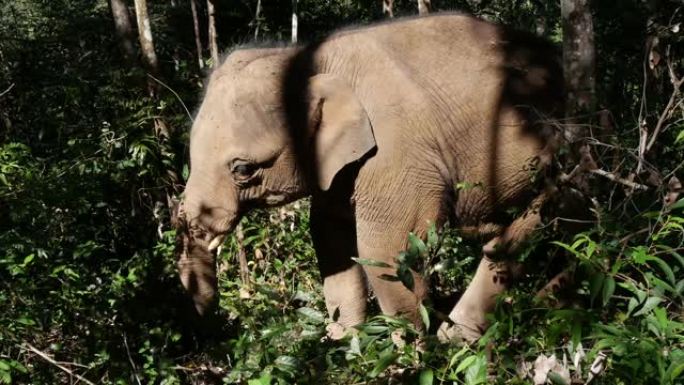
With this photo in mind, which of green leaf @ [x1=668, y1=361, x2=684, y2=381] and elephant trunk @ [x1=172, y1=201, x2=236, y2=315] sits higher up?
green leaf @ [x1=668, y1=361, x2=684, y2=381]

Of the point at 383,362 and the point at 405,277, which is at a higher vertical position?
the point at 405,277

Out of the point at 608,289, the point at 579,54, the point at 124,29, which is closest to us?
the point at 608,289

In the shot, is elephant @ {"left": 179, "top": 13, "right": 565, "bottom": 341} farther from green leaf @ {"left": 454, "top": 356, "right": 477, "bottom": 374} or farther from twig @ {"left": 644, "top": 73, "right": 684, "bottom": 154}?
green leaf @ {"left": 454, "top": 356, "right": 477, "bottom": 374}

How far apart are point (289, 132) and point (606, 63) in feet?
7.69

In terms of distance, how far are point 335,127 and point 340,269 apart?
1343mm

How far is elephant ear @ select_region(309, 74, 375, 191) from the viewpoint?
182 inches

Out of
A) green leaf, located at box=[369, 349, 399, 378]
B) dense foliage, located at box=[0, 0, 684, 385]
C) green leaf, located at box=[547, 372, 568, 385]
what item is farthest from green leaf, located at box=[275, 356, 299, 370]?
green leaf, located at box=[547, 372, 568, 385]

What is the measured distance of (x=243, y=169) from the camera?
475cm

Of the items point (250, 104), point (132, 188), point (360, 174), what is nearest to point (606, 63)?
point (360, 174)

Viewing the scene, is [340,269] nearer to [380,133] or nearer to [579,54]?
[380,133]

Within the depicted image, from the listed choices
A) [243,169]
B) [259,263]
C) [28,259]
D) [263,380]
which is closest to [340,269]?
[259,263]

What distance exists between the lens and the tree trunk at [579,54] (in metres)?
3.81

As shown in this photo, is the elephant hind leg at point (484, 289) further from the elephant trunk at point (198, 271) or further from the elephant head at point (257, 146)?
the elephant trunk at point (198, 271)

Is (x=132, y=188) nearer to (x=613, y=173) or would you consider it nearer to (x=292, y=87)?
(x=292, y=87)
